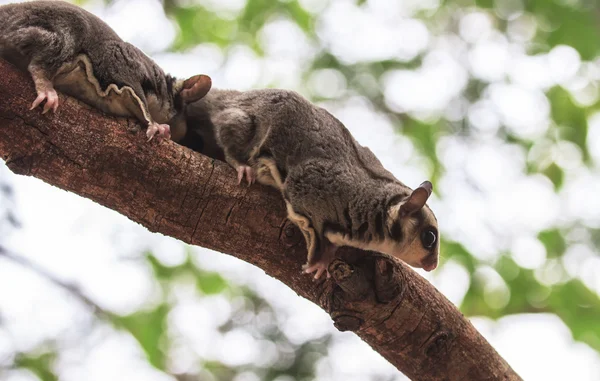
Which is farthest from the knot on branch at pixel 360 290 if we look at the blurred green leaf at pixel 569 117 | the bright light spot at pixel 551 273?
the blurred green leaf at pixel 569 117

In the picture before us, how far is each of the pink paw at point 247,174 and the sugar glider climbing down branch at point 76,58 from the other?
0.48 m

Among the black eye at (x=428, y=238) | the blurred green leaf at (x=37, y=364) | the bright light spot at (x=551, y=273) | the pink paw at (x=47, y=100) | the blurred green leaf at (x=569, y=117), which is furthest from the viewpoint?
the blurred green leaf at (x=569, y=117)

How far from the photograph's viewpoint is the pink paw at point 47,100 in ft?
11.2

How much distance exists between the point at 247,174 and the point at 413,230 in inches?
41.3

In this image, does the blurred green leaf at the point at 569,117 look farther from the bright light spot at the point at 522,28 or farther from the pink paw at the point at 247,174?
the pink paw at the point at 247,174

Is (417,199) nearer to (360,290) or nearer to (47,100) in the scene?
(360,290)

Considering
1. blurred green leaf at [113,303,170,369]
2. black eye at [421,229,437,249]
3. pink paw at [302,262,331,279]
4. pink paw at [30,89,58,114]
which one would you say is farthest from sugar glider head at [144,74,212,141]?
blurred green leaf at [113,303,170,369]

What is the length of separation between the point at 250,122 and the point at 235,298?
2.96 metres

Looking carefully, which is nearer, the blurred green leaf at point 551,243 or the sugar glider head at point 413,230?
the sugar glider head at point 413,230

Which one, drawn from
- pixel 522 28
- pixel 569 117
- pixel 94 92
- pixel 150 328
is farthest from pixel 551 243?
pixel 94 92

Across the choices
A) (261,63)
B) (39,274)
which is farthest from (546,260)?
(39,274)

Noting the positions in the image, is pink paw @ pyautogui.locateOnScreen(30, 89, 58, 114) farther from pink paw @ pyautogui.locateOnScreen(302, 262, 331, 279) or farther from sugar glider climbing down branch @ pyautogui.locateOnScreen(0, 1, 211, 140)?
pink paw @ pyautogui.locateOnScreen(302, 262, 331, 279)

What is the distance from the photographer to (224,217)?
388 centimetres

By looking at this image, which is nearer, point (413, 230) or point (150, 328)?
point (413, 230)
